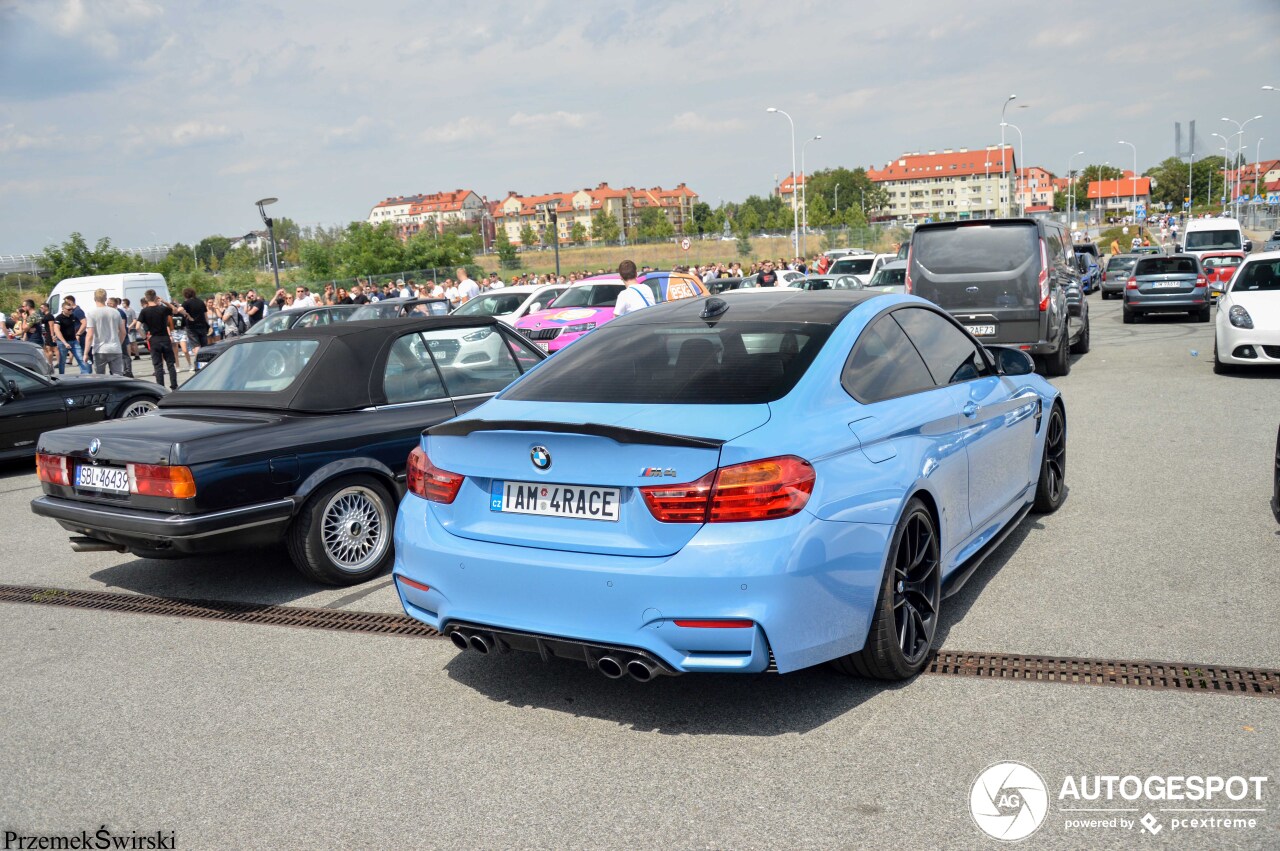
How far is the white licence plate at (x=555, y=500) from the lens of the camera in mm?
3691

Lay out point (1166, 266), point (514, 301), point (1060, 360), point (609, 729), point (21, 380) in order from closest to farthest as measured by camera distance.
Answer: point (609, 729) → point (21, 380) → point (1060, 360) → point (1166, 266) → point (514, 301)

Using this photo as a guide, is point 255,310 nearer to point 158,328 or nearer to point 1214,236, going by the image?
point 158,328

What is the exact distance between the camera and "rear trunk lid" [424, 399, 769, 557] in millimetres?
3598

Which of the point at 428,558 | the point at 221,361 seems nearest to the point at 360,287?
the point at 221,361

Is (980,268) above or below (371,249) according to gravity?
below

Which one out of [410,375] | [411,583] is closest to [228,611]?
[410,375]

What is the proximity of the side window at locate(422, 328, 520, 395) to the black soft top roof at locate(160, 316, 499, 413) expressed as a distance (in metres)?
0.16

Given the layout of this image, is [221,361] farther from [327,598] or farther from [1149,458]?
[1149,458]

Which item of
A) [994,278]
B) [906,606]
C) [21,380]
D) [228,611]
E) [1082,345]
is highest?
[994,278]

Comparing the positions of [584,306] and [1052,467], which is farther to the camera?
[584,306]

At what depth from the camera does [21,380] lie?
1133 centimetres

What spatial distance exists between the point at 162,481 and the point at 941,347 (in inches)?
158

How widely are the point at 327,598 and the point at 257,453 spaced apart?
2.90ft

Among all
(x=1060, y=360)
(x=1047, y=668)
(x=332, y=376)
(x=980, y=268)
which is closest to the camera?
(x=1047, y=668)
